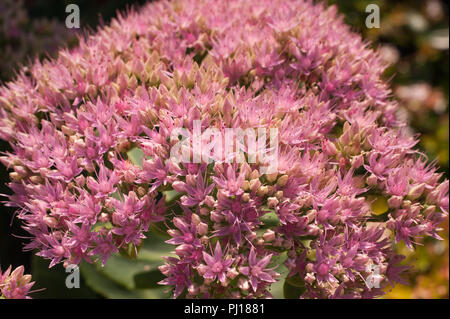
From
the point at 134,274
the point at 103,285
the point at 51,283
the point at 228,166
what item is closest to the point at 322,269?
the point at 228,166

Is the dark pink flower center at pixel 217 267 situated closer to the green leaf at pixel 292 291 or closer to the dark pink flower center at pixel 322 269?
the dark pink flower center at pixel 322 269

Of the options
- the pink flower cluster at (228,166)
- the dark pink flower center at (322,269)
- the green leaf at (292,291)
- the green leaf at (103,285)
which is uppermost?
the pink flower cluster at (228,166)

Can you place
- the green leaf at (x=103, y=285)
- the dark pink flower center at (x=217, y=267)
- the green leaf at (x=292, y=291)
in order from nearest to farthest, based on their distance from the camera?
the dark pink flower center at (x=217, y=267), the green leaf at (x=292, y=291), the green leaf at (x=103, y=285)

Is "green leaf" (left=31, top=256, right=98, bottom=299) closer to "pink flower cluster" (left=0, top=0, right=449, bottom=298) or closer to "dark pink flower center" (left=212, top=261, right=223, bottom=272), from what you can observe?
"pink flower cluster" (left=0, top=0, right=449, bottom=298)

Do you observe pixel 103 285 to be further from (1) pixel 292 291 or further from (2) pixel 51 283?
(1) pixel 292 291

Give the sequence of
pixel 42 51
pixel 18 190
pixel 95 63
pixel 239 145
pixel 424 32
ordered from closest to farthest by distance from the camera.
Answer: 1. pixel 239 145
2. pixel 18 190
3. pixel 95 63
4. pixel 42 51
5. pixel 424 32

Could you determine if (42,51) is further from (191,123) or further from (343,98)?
(343,98)

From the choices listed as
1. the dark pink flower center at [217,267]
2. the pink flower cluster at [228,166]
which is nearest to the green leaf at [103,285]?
the pink flower cluster at [228,166]
